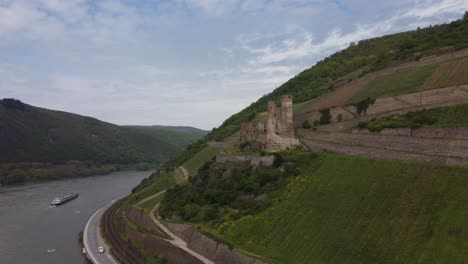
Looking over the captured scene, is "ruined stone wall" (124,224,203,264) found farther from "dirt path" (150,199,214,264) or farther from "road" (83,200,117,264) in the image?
"road" (83,200,117,264)

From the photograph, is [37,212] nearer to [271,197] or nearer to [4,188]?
[4,188]

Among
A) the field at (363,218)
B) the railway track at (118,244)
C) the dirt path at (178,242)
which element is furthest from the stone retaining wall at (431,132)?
the railway track at (118,244)

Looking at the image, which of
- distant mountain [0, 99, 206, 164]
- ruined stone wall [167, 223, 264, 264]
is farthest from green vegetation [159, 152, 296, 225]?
distant mountain [0, 99, 206, 164]

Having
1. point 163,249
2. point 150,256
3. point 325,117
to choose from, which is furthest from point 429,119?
point 150,256

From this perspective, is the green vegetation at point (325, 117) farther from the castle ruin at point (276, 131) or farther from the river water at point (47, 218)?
the river water at point (47, 218)

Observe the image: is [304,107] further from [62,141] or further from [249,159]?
[62,141]

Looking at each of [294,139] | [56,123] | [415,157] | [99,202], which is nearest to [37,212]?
[99,202]
